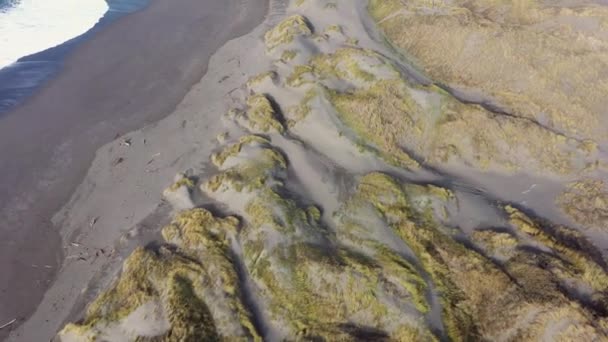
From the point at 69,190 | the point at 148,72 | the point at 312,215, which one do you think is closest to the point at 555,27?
the point at 312,215

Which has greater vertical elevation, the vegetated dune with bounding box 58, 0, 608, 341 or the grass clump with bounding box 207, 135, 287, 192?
the grass clump with bounding box 207, 135, 287, 192

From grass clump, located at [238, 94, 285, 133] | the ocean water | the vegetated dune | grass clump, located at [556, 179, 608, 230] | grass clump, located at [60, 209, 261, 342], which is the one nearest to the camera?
grass clump, located at [60, 209, 261, 342]

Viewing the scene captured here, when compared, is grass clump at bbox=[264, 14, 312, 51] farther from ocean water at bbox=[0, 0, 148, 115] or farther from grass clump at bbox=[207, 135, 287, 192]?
ocean water at bbox=[0, 0, 148, 115]

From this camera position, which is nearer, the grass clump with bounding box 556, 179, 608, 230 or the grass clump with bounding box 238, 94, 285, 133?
the grass clump with bounding box 556, 179, 608, 230

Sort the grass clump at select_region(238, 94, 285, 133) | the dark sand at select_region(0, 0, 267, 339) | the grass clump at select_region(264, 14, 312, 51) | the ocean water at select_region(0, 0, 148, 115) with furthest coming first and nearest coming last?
1. the grass clump at select_region(264, 14, 312, 51)
2. the ocean water at select_region(0, 0, 148, 115)
3. the grass clump at select_region(238, 94, 285, 133)
4. the dark sand at select_region(0, 0, 267, 339)

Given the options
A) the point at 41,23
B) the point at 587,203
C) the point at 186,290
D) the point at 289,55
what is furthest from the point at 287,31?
the point at 587,203

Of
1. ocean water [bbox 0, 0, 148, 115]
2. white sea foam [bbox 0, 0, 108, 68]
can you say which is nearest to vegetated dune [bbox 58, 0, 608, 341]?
ocean water [bbox 0, 0, 148, 115]

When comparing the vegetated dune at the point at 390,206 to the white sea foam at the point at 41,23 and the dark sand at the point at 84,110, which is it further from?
the white sea foam at the point at 41,23
